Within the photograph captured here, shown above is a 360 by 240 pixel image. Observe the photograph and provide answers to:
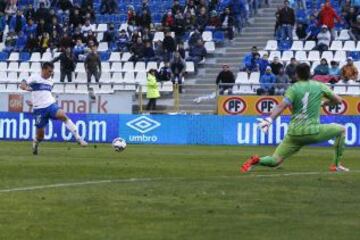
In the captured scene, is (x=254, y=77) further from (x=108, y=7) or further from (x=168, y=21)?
(x=108, y=7)

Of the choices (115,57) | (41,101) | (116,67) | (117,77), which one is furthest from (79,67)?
(41,101)

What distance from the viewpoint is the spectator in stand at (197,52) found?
1833 inches

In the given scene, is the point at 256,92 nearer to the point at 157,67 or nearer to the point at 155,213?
the point at 157,67

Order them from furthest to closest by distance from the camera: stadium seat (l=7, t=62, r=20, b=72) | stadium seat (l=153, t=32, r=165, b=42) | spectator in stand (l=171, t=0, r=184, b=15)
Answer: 1. stadium seat (l=7, t=62, r=20, b=72)
2. stadium seat (l=153, t=32, r=165, b=42)
3. spectator in stand (l=171, t=0, r=184, b=15)

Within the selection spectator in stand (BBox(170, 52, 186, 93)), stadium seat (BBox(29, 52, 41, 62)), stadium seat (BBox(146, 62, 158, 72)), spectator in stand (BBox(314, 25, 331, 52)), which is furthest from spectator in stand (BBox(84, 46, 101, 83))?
spectator in stand (BBox(314, 25, 331, 52))

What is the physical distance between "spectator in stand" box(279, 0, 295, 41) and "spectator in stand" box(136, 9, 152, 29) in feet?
21.1

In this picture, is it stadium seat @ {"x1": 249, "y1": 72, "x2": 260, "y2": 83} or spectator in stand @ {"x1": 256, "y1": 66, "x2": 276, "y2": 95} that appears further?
stadium seat @ {"x1": 249, "y1": 72, "x2": 260, "y2": 83}

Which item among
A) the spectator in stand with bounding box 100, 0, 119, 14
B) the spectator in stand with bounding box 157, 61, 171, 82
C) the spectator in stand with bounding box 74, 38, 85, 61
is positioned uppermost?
the spectator in stand with bounding box 100, 0, 119, 14

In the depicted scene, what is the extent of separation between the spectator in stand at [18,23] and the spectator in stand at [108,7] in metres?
3.70

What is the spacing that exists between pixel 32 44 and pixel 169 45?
320 inches

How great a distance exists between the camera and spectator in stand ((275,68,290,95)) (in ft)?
132

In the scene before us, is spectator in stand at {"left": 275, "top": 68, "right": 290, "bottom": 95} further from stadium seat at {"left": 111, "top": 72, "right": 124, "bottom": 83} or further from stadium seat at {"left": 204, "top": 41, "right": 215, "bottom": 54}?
stadium seat at {"left": 111, "top": 72, "right": 124, "bottom": 83}

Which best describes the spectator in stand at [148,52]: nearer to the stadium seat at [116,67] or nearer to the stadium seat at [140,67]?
the stadium seat at [140,67]

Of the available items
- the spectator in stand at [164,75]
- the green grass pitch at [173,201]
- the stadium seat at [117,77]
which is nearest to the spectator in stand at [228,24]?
the spectator in stand at [164,75]
